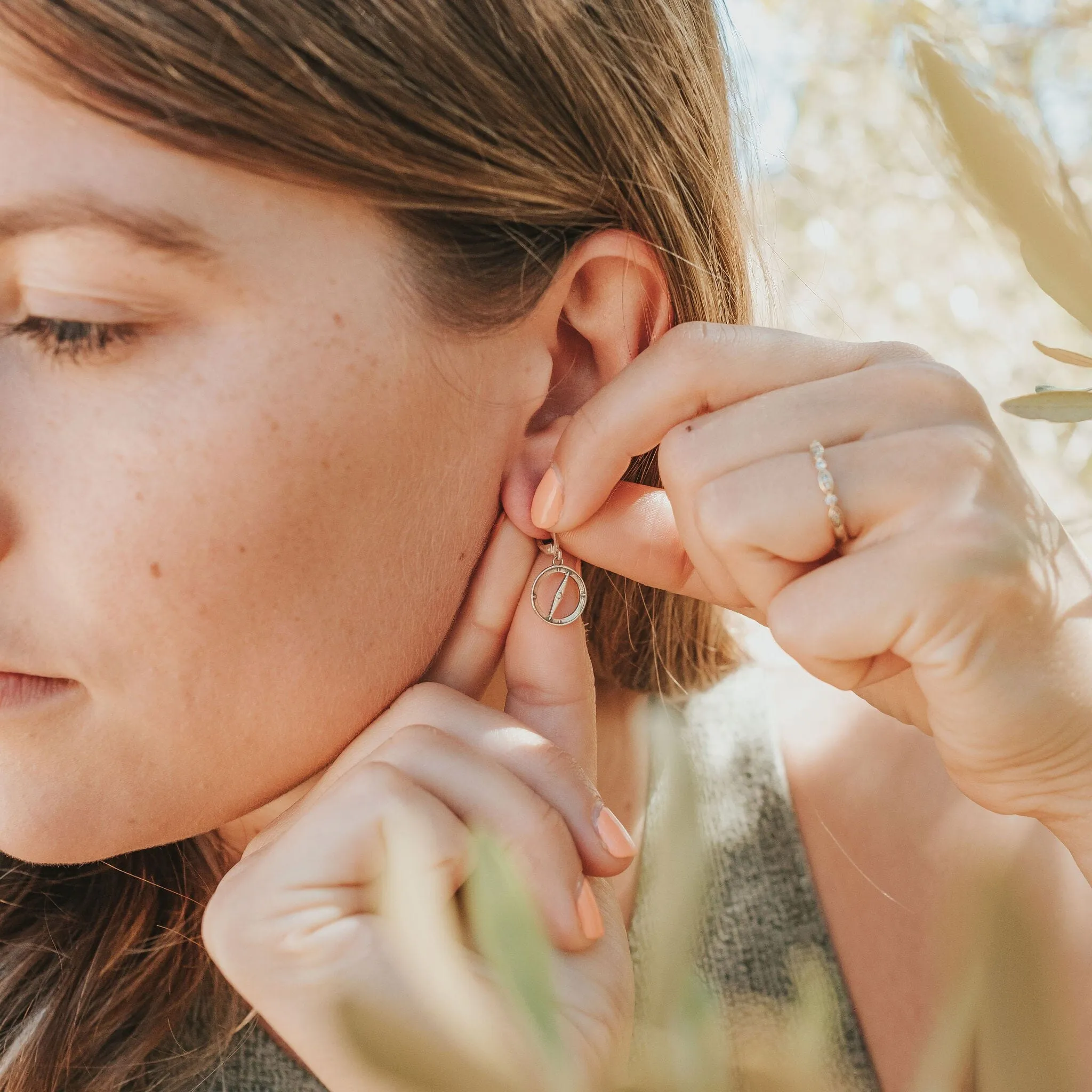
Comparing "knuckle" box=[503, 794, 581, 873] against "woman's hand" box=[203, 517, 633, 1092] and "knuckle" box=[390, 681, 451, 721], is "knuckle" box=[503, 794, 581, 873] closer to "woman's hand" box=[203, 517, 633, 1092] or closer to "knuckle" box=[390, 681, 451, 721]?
"woman's hand" box=[203, 517, 633, 1092]

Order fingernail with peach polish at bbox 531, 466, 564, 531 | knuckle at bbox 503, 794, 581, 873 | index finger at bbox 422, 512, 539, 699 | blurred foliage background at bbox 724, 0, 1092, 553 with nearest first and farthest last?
knuckle at bbox 503, 794, 581, 873 → fingernail with peach polish at bbox 531, 466, 564, 531 → index finger at bbox 422, 512, 539, 699 → blurred foliage background at bbox 724, 0, 1092, 553

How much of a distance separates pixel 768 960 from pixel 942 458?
111 centimetres

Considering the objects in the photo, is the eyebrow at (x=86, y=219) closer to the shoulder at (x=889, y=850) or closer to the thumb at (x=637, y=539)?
the thumb at (x=637, y=539)

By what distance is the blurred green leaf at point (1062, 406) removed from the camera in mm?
468

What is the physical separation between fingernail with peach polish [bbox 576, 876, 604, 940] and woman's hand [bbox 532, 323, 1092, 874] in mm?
323

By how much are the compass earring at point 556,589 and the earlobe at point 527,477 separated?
2 cm

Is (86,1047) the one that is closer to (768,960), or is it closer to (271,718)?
(271,718)

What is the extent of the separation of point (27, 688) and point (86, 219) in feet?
1.71

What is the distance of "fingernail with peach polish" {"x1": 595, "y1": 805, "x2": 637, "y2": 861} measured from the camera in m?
1.11

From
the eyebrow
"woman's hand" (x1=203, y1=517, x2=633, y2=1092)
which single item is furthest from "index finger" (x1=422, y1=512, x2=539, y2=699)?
the eyebrow

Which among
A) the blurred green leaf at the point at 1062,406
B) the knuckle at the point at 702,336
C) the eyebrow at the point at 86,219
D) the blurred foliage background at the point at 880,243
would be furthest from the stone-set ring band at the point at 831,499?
the blurred foliage background at the point at 880,243

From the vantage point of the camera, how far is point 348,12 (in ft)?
3.65

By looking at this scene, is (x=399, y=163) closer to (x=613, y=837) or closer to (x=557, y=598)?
(x=557, y=598)

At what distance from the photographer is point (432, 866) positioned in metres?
→ 0.89
